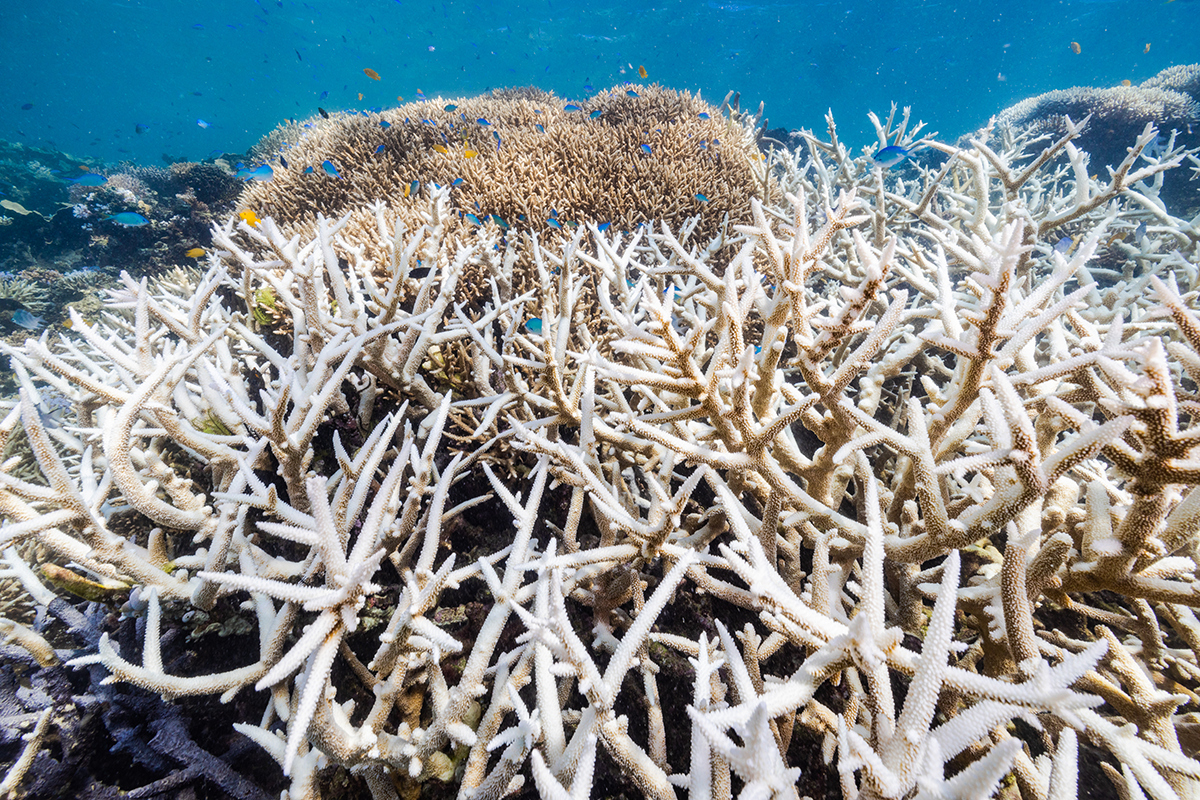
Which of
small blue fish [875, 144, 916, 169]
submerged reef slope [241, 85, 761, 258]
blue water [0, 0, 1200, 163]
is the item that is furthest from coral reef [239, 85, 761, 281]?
blue water [0, 0, 1200, 163]

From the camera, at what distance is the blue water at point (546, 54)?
42.1 metres

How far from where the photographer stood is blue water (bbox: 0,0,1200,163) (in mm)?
42094

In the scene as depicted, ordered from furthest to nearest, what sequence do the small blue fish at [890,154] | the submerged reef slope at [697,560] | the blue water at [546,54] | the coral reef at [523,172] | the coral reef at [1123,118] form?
the blue water at [546,54], the coral reef at [1123,118], the coral reef at [523,172], the small blue fish at [890,154], the submerged reef slope at [697,560]

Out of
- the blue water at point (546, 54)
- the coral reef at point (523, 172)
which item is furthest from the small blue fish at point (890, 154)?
the blue water at point (546, 54)

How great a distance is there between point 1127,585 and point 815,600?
73 cm

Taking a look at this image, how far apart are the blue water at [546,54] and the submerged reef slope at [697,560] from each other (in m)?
42.8

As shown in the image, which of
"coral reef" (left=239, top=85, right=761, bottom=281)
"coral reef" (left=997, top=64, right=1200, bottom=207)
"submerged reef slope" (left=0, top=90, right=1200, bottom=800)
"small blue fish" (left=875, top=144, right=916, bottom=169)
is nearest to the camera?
"submerged reef slope" (left=0, top=90, right=1200, bottom=800)

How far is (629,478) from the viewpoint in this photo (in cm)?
220

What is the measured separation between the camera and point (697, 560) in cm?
130

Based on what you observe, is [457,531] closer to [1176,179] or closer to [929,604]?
[929,604]

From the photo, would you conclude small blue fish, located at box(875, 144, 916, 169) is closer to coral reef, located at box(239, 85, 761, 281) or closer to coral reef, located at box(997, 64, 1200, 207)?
coral reef, located at box(239, 85, 761, 281)

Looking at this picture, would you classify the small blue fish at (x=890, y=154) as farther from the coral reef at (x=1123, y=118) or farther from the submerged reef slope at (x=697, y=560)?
the coral reef at (x=1123, y=118)

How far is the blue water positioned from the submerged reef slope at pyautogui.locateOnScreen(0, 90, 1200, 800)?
42.8 m

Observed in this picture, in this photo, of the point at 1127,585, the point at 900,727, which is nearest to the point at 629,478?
the point at 900,727
